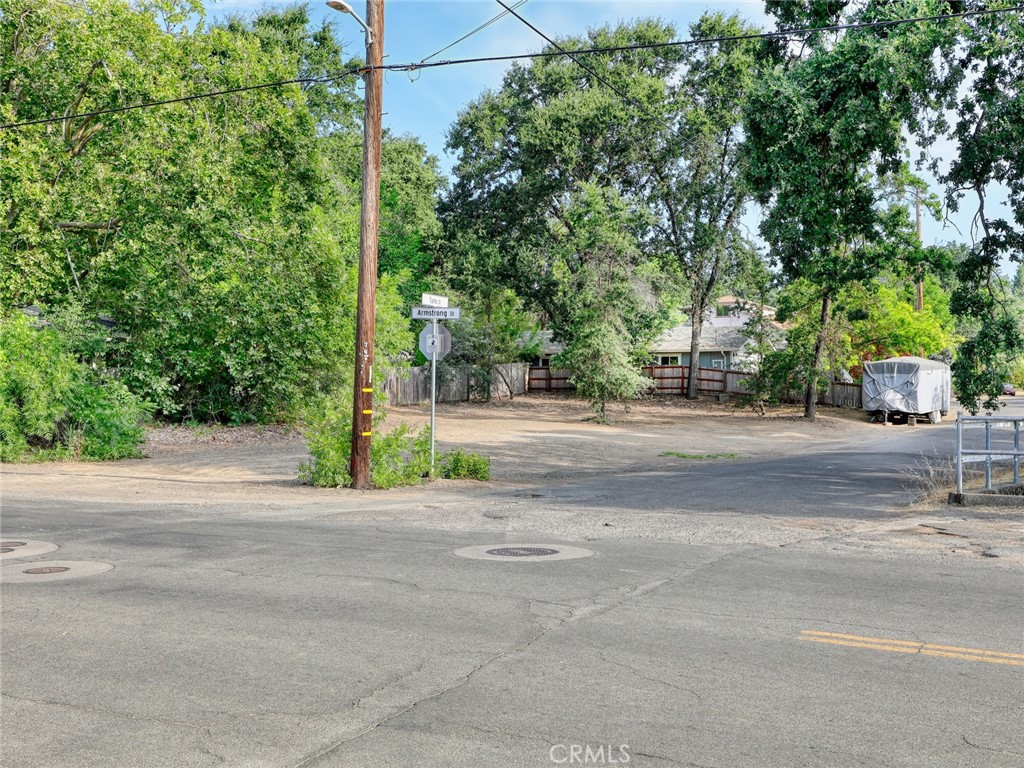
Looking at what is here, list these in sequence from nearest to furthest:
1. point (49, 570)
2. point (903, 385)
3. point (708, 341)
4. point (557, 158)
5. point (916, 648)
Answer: point (916, 648) < point (49, 570) < point (903, 385) < point (557, 158) < point (708, 341)

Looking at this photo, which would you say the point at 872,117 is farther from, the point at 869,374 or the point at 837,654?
the point at 869,374

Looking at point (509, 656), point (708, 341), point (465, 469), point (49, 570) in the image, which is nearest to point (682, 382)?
point (708, 341)

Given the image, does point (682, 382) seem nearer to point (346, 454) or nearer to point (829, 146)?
point (829, 146)

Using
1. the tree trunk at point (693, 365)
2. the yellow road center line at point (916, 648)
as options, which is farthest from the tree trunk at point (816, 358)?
the yellow road center line at point (916, 648)

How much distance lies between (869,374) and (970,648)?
130 feet

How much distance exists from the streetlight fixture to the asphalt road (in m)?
5.85

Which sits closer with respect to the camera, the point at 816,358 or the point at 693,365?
the point at 816,358

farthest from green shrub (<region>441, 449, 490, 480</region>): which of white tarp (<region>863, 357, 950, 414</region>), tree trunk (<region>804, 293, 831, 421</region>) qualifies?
white tarp (<region>863, 357, 950, 414</region>)

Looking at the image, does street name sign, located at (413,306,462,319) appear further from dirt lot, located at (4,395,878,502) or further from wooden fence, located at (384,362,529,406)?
wooden fence, located at (384,362,529,406)

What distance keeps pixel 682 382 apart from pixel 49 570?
5047cm

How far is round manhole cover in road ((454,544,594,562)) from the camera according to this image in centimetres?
922

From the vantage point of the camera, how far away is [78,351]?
78.0ft

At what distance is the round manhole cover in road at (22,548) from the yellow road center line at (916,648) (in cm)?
731

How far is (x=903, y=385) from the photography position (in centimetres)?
4206
